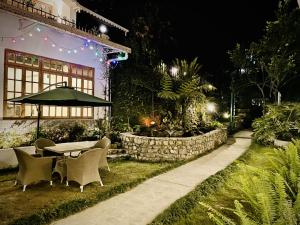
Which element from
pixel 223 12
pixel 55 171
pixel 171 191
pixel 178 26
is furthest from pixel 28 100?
pixel 223 12

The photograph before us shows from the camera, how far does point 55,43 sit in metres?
9.28

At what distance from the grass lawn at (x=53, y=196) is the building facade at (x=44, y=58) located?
2.60 metres

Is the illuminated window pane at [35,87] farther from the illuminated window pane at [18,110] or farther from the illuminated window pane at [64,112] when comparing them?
the illuminated window pane at [64,112]

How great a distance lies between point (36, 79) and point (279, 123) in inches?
382

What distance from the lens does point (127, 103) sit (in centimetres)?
1183

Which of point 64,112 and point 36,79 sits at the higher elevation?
point 36,79

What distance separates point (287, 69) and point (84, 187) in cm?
1422

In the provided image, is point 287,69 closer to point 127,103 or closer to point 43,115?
point 127,103

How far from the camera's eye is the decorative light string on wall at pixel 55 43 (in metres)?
8.20

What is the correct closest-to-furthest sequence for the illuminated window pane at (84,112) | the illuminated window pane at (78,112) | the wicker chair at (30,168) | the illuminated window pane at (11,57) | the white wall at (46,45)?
the wicker chair at (30,168) < the white wall at (46,45) < the illuminated window pane at (11,57) < the illuminated window pane at (78,112) < the illuminated window pane at (84,112)

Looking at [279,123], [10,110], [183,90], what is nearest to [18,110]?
[10,110]

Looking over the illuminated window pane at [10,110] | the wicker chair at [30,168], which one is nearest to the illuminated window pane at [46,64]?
the illuminated window pane at [10,110]

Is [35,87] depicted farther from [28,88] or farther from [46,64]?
[46,64]

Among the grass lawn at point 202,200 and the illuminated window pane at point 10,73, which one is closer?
the grass lawn at point 202,200
